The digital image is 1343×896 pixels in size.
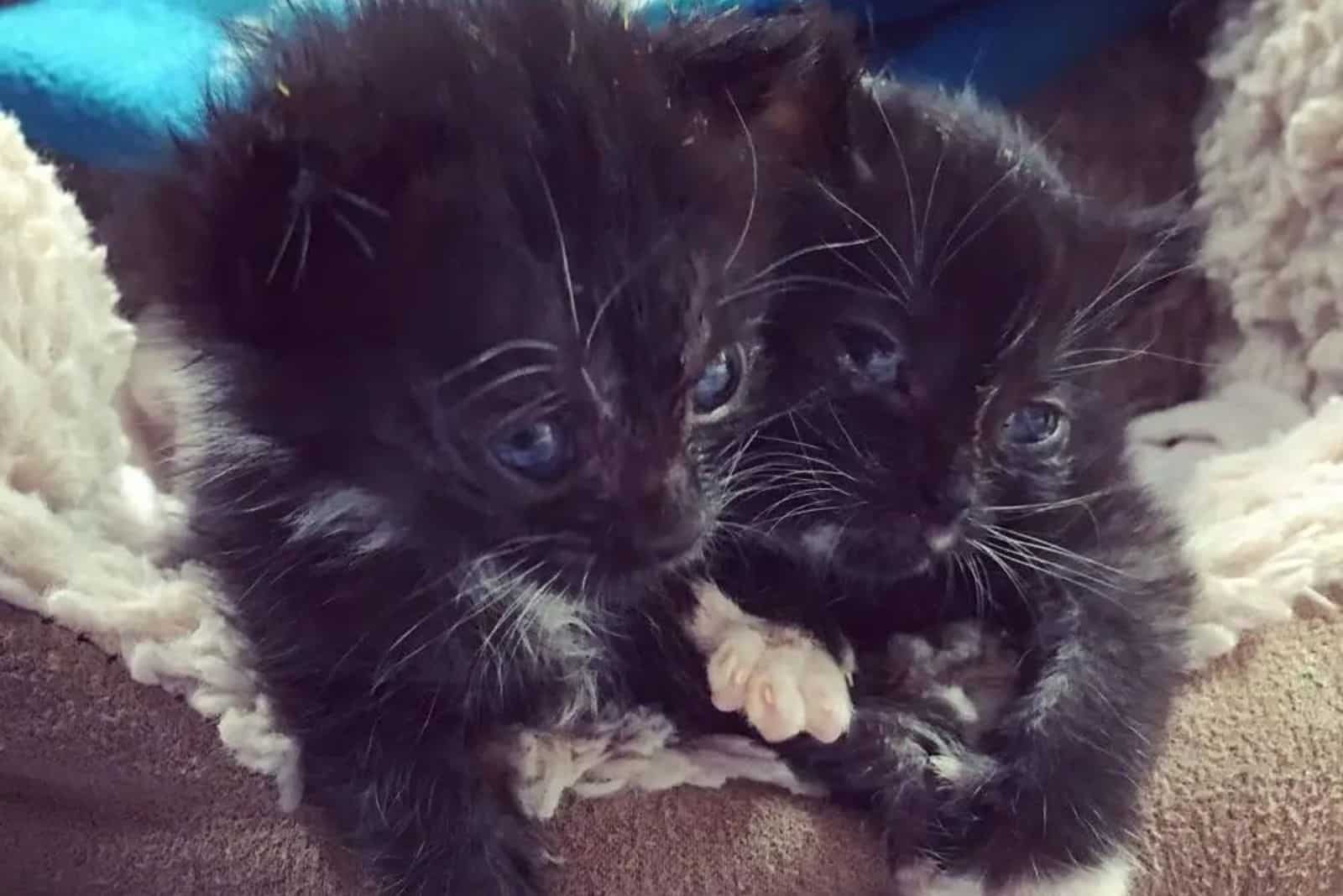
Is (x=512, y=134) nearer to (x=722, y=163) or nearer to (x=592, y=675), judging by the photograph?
(x=722, y=163)

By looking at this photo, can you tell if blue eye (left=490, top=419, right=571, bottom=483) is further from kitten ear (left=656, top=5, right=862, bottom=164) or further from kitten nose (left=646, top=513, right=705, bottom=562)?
kitten ear (left=656, top=5, right=862, bottom=164)

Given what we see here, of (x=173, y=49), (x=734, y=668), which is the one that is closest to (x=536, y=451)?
(x=734, y=668)

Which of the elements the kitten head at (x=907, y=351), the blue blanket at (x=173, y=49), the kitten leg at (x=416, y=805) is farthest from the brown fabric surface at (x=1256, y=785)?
the blue blanket at (x=173, y=49)

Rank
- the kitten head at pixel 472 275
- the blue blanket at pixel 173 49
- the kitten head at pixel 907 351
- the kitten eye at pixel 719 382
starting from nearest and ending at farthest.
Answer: the kitten head at pixel 472 275
the kitten eye at pixel 719 382
the kitten head at pixel 907 351
the blue blanket at pixel 173 49

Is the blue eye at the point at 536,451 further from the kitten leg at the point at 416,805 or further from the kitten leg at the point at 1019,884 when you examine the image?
the kitten leg at the point at 1019,884

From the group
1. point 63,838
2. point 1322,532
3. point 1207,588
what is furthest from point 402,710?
point 1322,532
